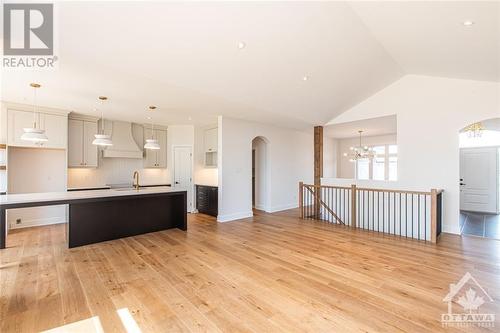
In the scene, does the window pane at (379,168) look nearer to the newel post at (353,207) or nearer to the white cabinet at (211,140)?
the newel post at (353,207)

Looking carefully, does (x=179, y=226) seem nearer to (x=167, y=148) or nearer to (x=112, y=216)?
(x=112, y=216)

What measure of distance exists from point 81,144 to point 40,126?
889 millimetres

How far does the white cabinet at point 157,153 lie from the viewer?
23.0 feet

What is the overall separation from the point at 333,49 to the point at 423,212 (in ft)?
12.4

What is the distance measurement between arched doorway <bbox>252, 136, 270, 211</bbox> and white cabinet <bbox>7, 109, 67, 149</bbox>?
4.97 meters

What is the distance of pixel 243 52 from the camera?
3365mm

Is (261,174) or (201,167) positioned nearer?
(201,167)

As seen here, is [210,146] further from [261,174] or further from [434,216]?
[434,216]

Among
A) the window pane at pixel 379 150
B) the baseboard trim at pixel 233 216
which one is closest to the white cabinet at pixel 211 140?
the baseboard trim at pixel 233 216

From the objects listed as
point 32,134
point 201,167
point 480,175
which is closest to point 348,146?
point 480,175

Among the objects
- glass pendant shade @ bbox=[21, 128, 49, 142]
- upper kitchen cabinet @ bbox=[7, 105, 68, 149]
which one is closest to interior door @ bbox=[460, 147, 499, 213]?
glass pendant shade @ bbox=[21, 128, 49, 142]

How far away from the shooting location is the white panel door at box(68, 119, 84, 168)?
5.64 m
